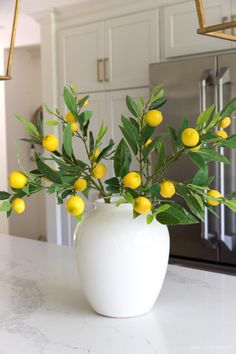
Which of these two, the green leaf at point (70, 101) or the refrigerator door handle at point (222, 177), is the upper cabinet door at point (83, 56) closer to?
the refrigerator door handle at point (222, 177)

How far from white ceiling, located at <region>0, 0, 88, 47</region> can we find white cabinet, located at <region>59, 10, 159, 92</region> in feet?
0.70

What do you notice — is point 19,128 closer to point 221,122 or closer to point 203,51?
point 203,51

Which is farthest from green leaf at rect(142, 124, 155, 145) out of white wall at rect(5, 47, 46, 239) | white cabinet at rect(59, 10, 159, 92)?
white wall at rect(5, 47, 46, 239)

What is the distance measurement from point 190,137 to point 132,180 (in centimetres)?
13

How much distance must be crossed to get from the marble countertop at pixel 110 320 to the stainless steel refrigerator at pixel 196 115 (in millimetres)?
967

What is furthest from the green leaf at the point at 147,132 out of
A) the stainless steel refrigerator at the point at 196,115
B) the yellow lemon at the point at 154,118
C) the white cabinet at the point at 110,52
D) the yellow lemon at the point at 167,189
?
the white cabinet at the point at 110,52

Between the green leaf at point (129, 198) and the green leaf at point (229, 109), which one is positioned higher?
the green leaf at point (229, 109)

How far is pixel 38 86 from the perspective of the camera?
5188 millimetres

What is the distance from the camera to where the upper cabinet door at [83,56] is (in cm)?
291

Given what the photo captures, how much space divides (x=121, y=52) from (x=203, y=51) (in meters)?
0.57

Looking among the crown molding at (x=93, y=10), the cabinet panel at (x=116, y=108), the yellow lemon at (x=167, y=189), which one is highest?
the crown molding at (x=93, y=10)

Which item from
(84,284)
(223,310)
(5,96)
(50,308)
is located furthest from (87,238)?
(5,96)

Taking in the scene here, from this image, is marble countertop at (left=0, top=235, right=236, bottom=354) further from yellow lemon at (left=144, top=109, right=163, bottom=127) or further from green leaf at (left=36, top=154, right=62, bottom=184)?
yellow lemon at (left=144, top=109, right=163, bottom=127)

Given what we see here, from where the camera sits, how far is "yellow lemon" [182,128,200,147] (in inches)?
31.1
